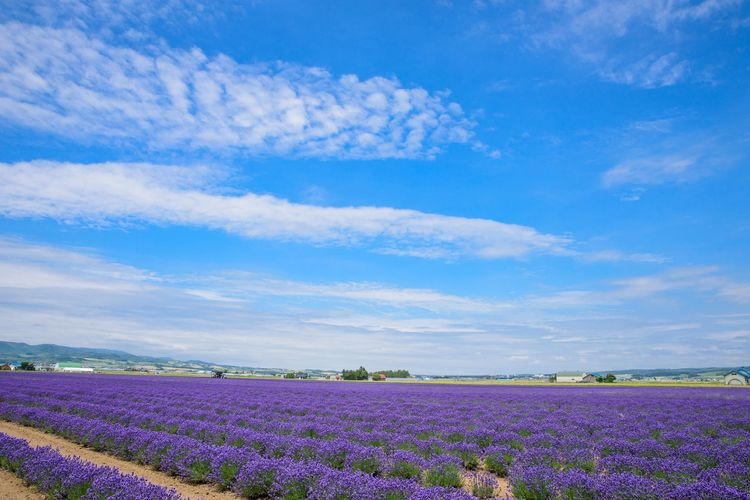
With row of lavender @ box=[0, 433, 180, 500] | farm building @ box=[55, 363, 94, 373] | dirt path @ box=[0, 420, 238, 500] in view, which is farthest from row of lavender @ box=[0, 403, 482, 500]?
farm building @ box=[55, 363, 94, 373]

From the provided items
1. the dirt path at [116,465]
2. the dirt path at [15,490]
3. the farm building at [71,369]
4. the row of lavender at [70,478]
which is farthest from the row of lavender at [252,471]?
the farm building at [71,369]

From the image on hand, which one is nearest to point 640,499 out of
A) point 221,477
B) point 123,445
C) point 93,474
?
point 221,477

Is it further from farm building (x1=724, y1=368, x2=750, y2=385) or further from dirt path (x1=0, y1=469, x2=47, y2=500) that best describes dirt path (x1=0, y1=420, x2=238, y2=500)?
farm building (x1=724, y1=368, x2=750, y2=385)

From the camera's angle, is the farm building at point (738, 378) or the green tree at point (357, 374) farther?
the green tree at point (357, 374)

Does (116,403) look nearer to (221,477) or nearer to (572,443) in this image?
(221,477)

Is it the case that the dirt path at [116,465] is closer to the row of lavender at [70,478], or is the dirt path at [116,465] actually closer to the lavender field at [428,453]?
the lavender field at [428,453]

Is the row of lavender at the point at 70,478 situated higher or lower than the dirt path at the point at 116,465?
higher

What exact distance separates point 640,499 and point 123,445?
9704 mm

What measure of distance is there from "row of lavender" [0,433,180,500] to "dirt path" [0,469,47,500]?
4.1 inches

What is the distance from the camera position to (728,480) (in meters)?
6.23

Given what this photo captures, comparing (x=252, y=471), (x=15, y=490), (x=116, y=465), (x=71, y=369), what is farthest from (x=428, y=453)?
(x=71, y=369)

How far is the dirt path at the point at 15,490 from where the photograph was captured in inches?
260

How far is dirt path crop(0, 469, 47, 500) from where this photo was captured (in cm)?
661

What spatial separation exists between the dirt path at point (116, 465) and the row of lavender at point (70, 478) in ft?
1.01
